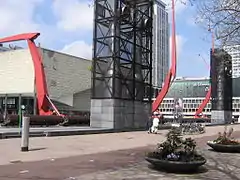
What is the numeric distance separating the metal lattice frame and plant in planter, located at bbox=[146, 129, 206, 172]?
22388mm

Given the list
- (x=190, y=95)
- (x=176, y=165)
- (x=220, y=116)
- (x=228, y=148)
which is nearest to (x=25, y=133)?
(x=176, y=165)

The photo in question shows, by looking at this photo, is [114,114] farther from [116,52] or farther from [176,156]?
[176,156]

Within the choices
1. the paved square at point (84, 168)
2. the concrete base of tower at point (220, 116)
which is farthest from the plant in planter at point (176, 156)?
the concrete base of tower at point (220, 116)

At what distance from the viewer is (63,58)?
79.1m

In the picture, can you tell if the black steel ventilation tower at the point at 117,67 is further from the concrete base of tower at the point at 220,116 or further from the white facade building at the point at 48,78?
the concrete base of tower at the point at 220,116

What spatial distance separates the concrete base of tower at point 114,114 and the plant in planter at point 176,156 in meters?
22.1

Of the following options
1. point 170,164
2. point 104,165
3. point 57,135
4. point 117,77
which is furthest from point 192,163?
point 117,77

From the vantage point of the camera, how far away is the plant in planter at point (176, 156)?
1034 centimetres

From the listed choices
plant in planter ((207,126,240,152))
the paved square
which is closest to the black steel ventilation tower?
plant in planter ((207,126,240,152))

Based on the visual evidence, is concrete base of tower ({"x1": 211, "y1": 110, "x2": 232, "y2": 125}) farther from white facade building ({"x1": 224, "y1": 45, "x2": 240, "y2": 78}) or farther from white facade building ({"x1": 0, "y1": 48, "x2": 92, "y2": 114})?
white facade building ({"x1": 224, "y1": 45, "x2": 240, "y2": 78})

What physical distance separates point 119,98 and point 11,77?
150ft

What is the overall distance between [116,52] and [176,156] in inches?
953

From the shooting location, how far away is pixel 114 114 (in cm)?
3319

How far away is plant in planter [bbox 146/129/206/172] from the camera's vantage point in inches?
407
